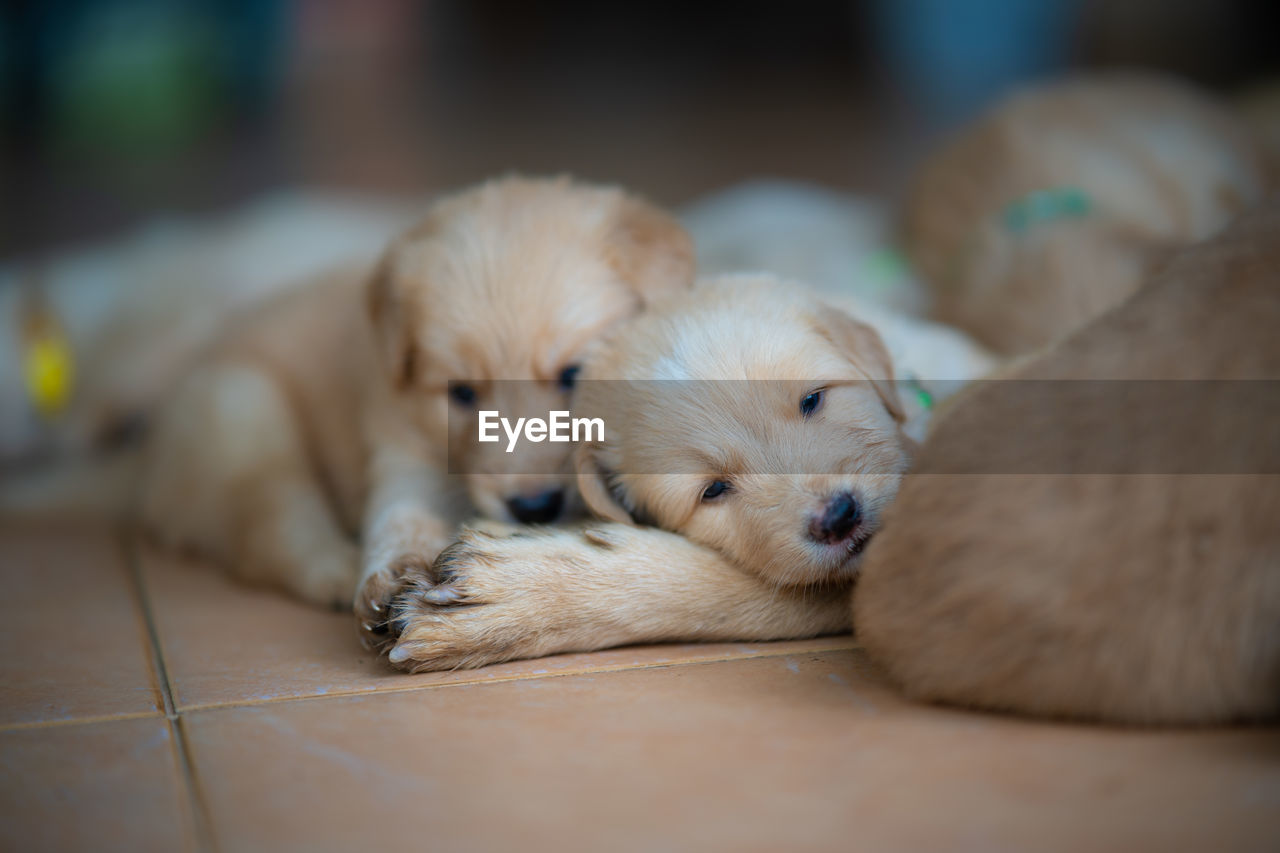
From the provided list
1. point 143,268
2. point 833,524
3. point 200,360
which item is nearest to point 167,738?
point 833,524

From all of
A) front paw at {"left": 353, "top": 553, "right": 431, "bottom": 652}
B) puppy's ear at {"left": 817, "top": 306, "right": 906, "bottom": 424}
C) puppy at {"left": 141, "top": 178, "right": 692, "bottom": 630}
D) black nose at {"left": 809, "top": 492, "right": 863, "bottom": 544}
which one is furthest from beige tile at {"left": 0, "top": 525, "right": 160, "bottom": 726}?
puppy's ear at {"left": 817, "top": 306, "right": 906, "bottom": 424}

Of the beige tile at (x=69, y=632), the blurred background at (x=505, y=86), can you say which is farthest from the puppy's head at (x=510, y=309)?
the blurred background at (x=505, y=86)

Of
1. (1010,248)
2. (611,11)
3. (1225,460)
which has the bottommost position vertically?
(1225,460)

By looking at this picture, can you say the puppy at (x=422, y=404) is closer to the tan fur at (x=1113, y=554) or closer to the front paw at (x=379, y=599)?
the front paw at (x=379, y=599)

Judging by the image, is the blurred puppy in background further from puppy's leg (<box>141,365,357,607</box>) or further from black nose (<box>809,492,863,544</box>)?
black nose (<box>809,492,863,544</box>)

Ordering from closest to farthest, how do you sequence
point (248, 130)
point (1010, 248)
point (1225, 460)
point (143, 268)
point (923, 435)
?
point (1225, 460) < point (923, 435) < point (1010, 248) < point (143, 268) < point (248, 130)

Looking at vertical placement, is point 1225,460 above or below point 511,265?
below

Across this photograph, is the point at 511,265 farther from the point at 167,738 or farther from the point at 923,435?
the point at 167,738

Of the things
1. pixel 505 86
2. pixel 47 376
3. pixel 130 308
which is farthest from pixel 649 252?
pixel 505 86

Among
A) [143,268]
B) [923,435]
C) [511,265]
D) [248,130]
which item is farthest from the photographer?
[248,130]
